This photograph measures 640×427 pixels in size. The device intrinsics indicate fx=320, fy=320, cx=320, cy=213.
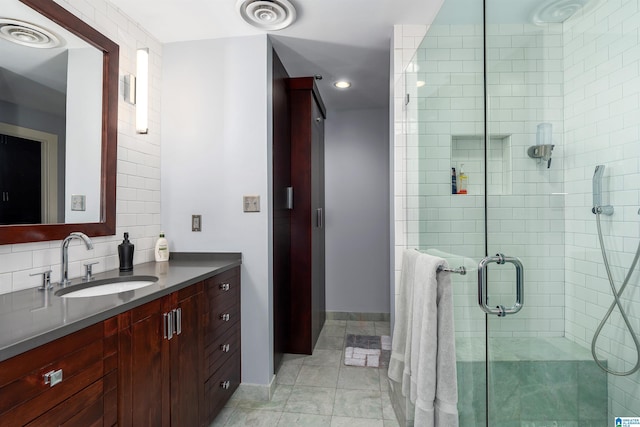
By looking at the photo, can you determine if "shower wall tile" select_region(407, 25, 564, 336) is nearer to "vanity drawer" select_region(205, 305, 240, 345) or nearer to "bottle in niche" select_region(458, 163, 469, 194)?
"bottle in niche" select_region(458, 163, 469, 194)

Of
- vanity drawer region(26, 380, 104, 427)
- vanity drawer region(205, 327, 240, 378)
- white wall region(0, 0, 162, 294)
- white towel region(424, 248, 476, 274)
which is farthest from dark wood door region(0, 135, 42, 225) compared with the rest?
white towel region(424, 248, 476, 274)

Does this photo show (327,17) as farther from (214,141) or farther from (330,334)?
(330,334)

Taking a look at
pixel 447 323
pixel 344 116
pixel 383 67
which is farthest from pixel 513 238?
pixel 344 116

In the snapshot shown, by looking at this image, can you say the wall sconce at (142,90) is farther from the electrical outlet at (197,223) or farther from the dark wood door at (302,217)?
the dark wood door at (302,217)

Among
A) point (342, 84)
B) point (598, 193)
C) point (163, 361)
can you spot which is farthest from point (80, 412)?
point (342, 84)

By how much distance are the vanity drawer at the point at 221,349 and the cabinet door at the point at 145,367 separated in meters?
0.35

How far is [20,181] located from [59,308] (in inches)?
25.5

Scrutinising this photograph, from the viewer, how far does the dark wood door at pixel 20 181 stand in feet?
4.14

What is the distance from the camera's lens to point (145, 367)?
4.07ft

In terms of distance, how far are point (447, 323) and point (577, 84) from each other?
98 centimetres

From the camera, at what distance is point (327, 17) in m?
1.97

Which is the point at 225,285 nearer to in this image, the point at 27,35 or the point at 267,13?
the point at 27,35

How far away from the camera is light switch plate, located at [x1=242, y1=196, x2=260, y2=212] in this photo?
2.12m

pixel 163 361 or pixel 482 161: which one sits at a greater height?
pixel 482 161
